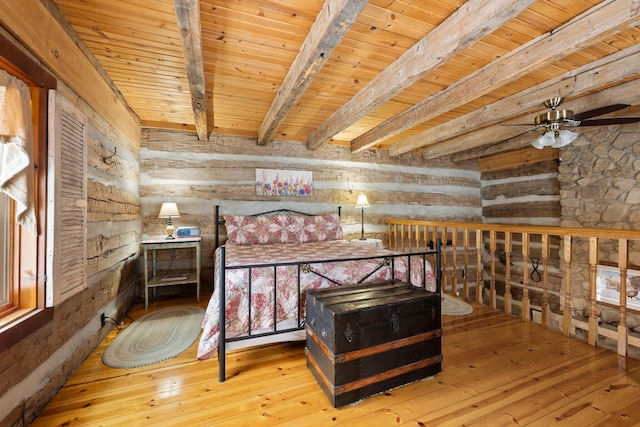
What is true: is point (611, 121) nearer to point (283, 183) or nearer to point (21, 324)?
point (283, 183)

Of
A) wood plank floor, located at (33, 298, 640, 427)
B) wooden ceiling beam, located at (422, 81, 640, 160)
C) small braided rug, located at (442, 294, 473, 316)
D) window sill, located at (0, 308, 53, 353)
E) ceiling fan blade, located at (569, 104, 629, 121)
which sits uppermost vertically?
wooden ceiling beam, located at (422, 81, 640, 160)

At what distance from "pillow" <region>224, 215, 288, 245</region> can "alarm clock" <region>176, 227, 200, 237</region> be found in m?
0.39

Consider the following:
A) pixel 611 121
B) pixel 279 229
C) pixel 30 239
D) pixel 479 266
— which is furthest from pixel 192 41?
pixel 611 121

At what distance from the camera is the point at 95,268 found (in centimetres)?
206

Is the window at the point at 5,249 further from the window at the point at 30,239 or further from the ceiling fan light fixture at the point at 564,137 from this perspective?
the ceiling fan light fixture at the point at 564,137

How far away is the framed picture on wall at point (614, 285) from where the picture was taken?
10.6 feet

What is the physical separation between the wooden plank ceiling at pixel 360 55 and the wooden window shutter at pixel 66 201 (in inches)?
28.5

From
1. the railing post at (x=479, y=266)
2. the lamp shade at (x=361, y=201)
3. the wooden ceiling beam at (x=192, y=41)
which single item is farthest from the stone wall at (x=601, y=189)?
the wooden ceiling beam at (x=192, y=41)

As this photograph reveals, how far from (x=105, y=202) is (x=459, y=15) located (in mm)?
3078

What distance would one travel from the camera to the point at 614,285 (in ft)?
11.4

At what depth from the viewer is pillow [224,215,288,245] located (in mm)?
3387

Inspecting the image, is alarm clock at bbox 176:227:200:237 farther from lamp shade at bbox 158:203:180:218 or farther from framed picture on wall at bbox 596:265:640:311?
framed picture on wall at bbox 596:265:640:311

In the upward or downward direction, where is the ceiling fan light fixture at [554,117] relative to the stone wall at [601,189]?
upward

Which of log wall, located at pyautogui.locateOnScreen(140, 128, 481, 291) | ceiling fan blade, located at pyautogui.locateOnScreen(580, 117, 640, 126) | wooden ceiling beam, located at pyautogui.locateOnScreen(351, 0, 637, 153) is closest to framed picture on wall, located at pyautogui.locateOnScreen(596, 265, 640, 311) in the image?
ceiling fan blade, located at pyautogui.locateOnScreen(580, 117, 640, 126)
